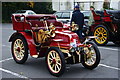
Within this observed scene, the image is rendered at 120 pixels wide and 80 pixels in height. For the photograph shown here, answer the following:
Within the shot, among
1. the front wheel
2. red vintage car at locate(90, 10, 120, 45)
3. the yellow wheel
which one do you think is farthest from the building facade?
the front wheel

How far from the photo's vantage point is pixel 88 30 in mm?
10852

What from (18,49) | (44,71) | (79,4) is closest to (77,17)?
(18,49)

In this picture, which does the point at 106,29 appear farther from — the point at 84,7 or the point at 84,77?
the point at 84,7

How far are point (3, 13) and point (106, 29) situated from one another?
77.9 ft

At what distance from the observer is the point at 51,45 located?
18.7ft

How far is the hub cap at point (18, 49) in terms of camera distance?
21.5 ft

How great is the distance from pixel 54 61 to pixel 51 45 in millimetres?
487

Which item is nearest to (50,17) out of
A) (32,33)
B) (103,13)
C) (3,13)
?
(32,33)

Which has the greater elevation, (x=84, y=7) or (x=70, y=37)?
(x=84, y=7)

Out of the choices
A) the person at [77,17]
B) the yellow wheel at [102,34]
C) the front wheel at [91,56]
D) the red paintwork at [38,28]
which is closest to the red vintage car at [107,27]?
the yellow wheel at [102,34]

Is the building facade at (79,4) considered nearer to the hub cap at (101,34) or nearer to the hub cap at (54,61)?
the hub cap at (101,34)

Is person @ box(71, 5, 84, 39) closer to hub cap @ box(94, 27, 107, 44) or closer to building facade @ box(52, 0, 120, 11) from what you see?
hub cap @ box(94, 27, 107, 44)

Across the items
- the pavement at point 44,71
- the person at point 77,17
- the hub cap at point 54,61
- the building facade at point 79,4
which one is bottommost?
the pavement at point 44,71

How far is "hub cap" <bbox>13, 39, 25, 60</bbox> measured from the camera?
656cm
